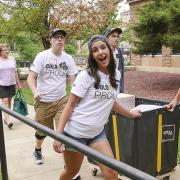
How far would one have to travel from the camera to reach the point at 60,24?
1620cm

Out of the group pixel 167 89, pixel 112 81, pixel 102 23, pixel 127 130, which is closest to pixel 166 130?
pixel 127 130

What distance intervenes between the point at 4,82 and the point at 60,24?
8.85 meters

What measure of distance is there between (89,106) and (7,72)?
15.6ft

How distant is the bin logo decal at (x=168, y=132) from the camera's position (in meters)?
4.06

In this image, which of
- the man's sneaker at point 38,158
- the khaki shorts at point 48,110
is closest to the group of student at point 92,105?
the khaki shorts at point 48,110

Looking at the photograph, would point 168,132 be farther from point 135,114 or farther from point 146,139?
point 135,114

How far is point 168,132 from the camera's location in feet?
13.5

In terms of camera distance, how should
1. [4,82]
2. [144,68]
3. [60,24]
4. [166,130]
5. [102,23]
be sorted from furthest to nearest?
[144,68], [102,23], [60,24], [4,82], [166,130]

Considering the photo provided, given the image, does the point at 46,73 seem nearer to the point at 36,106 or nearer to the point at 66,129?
the point at 36,106

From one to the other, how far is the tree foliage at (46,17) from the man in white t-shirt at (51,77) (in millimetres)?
10827

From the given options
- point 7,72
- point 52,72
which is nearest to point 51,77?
point 52,72

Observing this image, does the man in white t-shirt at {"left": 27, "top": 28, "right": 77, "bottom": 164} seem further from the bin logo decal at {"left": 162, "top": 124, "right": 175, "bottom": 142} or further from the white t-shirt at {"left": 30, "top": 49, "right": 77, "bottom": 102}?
the bin logo decal at {"left": 162, "top": 124, "right": 175, "bottom": 142}

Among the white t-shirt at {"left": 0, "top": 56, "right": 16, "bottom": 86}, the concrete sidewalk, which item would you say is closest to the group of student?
the concrete sidewalk

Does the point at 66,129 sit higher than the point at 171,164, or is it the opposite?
the point at 66,129
